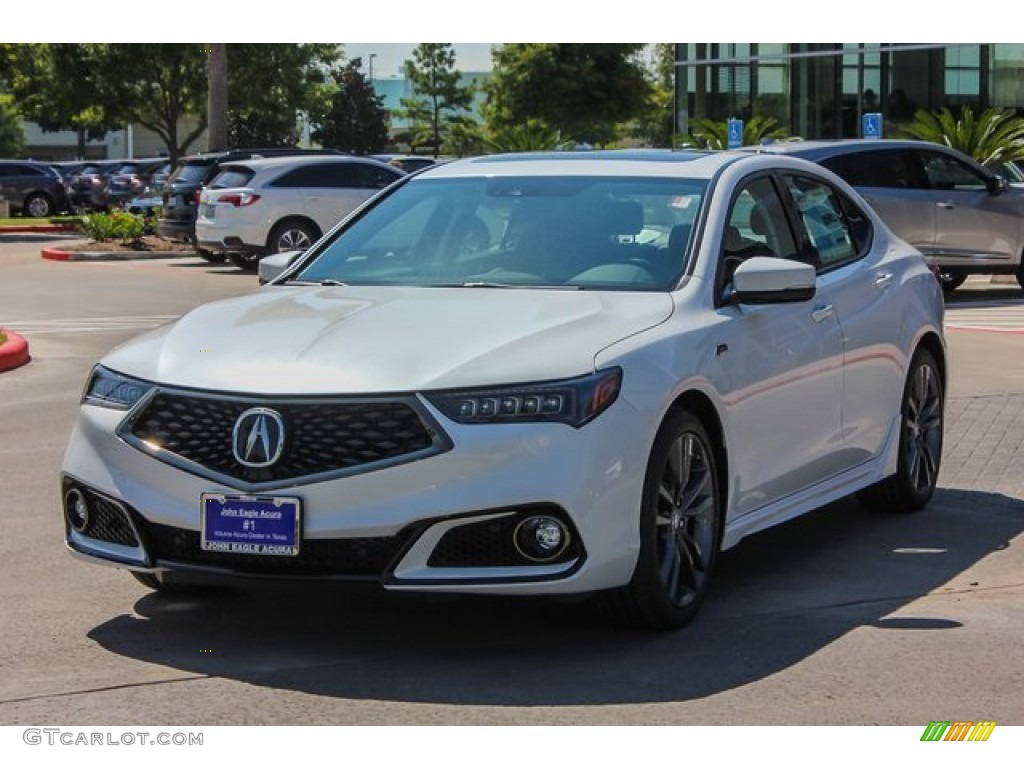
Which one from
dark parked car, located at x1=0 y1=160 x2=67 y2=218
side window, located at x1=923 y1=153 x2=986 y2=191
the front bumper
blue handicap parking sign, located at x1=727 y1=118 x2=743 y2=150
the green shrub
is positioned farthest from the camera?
dark parked car, located at x1=0 y1=160 x2=67 y2=218

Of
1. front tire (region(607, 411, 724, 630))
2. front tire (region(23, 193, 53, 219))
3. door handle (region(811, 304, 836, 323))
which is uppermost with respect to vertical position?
door handle (region(811, 304, 836, 323))

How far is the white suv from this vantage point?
2631 cm

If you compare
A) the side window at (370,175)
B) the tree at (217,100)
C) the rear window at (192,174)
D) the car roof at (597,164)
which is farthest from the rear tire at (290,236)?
the car roof at (597,164)

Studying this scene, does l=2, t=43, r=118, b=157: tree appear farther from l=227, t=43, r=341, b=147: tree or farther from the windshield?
the windshield

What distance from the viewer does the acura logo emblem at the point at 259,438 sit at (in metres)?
5.80

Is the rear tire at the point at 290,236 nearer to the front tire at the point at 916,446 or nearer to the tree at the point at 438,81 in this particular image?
the front tire at the point at 916,446

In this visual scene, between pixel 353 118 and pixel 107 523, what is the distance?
106 metres

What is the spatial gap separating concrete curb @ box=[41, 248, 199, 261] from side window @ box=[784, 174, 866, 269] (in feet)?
76.2

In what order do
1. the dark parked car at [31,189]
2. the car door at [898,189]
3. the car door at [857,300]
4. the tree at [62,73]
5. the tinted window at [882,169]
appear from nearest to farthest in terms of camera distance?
the car door at [857,300], the tinted window at [882,169], the car door at [898,189], the tree at [62,73], the dark parked car at [31,189]

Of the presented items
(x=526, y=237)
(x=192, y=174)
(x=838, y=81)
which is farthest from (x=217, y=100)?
(x=526, y=237)

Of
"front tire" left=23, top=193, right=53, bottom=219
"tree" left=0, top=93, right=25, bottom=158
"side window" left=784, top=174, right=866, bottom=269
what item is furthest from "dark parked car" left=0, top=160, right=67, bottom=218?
"tree" left=0, top=93, right=25, bottom=158

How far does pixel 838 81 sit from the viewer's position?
4222cm

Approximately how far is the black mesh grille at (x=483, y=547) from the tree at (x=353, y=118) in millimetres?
103835

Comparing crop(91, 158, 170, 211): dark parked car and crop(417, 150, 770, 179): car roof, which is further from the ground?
crop(417, 150, 770, 179): car roof
